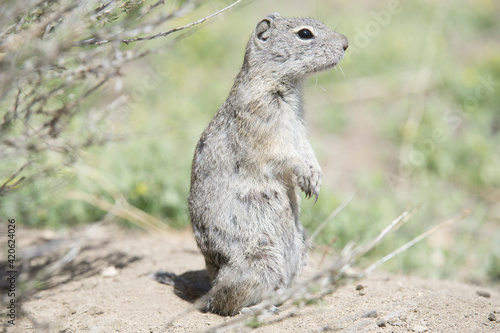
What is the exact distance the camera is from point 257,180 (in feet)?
12.3

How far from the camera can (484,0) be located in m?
11.5

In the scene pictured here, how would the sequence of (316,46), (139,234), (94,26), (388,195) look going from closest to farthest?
(94,26) → (316,46) → (139,234) → (388,195)

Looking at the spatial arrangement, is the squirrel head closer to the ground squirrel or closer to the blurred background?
the ground squirrel

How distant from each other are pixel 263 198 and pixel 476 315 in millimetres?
1563

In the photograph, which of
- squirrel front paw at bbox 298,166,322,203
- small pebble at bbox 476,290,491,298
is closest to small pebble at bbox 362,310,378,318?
squirrel front paw at bbox 298,166,322,203

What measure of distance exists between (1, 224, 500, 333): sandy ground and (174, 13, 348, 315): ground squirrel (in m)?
0.30

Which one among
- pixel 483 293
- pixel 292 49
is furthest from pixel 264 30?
pixel 483 293

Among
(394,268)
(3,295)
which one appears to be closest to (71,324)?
(3,295)

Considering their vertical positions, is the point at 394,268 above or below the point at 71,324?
below

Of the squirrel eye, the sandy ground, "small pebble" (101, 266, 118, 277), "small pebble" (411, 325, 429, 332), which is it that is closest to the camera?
"small pebble" (411, 325, 429, 332)

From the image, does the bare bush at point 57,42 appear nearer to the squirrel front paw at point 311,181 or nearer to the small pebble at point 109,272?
the small pebble at point 109,272

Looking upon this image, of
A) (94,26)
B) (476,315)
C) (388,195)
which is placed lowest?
(388,195)

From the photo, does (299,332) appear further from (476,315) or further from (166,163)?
(166,163)

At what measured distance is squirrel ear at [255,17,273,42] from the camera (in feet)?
13.6
